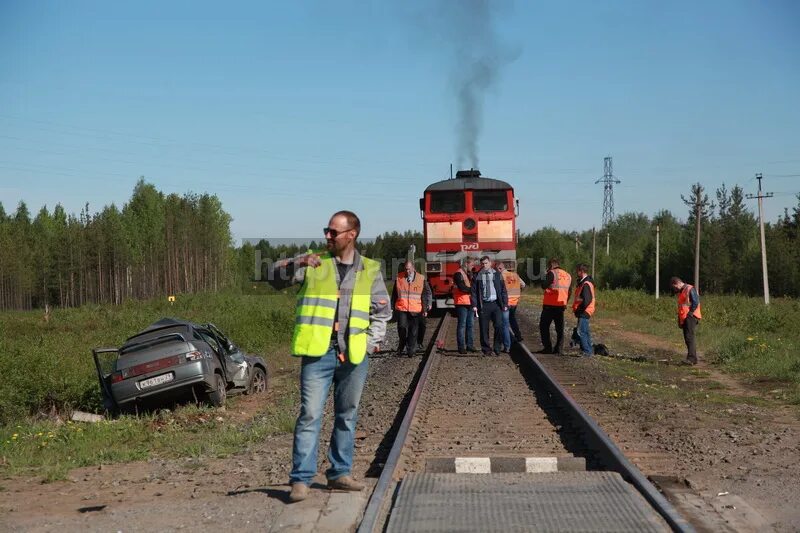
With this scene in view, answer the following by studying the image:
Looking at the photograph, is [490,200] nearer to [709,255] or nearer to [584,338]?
[584,338]

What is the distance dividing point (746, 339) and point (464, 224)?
9325 millimetres

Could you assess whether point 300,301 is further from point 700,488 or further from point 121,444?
point 121,444

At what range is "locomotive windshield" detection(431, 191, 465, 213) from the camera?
2586cm

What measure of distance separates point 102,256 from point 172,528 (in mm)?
83822

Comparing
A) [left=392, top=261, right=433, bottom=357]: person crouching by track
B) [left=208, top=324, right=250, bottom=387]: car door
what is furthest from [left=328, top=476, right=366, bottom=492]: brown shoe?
[left=392, top=261, right=433, bottom=357]: person crouching by track

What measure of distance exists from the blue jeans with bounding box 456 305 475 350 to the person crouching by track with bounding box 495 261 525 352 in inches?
30.9

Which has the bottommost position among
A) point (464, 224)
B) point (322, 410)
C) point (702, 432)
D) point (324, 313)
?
point (702, 432)

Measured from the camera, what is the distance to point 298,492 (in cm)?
573

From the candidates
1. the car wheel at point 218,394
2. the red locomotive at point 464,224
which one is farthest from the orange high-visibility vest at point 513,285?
the car wheel at point 218,394

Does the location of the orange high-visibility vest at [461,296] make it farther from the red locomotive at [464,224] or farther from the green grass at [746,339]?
the red locomotive at [464,224]

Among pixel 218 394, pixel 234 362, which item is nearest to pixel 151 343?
pixel 218 394

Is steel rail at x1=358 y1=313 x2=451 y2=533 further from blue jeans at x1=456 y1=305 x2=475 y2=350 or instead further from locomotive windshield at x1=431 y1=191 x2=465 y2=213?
locomotive windshield at x1=431 y1=191 x2=465 y2=213

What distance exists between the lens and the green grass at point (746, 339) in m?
13.4

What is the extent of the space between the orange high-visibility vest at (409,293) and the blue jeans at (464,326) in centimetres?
95
